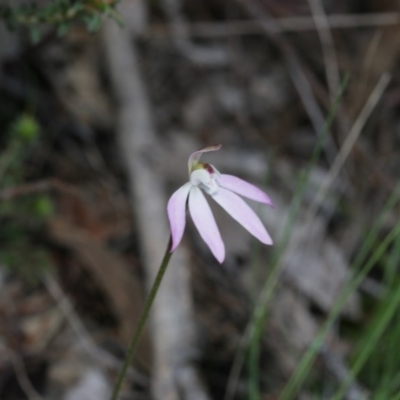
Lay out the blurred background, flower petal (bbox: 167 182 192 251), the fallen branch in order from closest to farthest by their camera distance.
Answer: flower petal (bbox: 167 182 192 251)
the fallen branch
the blurred background

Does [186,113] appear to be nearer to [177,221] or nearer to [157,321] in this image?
[157,321]

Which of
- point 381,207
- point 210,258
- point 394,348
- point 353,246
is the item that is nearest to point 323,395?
point 394,348

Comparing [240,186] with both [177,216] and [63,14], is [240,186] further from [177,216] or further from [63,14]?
[63,14]

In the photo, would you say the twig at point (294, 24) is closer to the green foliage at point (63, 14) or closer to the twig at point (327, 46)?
the twig at point (327, 46)

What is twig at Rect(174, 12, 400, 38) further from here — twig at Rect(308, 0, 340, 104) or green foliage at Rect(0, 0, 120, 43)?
green foliage at Rect(0, 0, 120, 43)

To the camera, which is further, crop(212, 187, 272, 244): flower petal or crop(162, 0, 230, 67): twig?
crop(162, 0, 230, 67): twig

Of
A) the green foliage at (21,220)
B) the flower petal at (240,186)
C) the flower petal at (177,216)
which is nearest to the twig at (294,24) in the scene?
the green foliage at (21,220)

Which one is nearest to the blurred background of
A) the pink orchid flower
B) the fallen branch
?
the fallen branch
